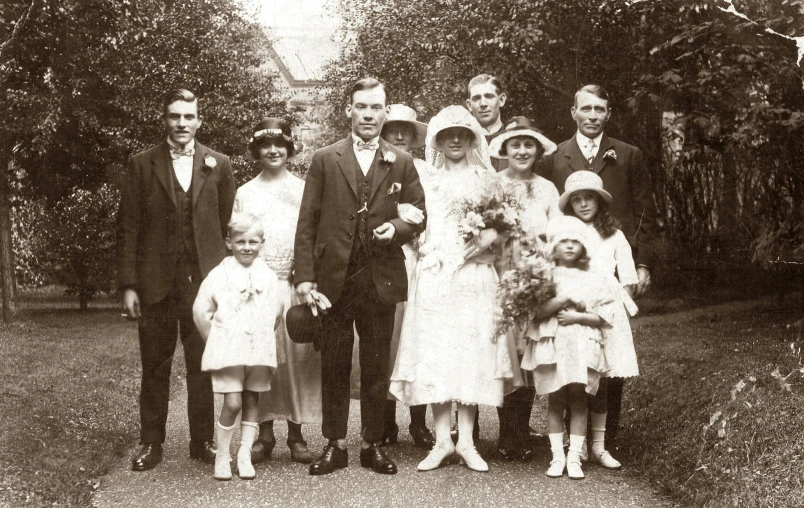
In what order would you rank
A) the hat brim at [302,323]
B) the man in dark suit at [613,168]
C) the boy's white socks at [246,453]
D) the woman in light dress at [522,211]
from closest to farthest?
the boy's white socks at [246,453], the hat brim at [302,323], the woman in light dress at [522,211], the man in dark suit at [613,168]

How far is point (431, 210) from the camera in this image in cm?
607

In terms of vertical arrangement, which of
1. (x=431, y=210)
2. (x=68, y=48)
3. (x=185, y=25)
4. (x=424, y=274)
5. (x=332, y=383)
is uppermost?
(x=185, y=25)

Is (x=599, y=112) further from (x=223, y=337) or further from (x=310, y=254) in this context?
(x=223, y=337)

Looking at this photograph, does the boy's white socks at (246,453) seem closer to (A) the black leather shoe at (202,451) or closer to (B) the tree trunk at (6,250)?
(A) the black leather shoe at (202,451)

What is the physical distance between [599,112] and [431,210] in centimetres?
137

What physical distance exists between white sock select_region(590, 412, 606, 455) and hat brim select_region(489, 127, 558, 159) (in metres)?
1.84

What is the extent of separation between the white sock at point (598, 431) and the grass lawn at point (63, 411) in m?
3.08

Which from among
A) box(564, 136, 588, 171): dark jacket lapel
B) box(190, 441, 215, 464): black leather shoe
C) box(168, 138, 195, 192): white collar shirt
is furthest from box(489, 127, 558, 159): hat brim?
box(190, 441, 215, 464): black leather shoe

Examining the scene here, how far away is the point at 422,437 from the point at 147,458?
1867mm

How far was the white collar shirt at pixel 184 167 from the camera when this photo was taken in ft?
A: 19.6

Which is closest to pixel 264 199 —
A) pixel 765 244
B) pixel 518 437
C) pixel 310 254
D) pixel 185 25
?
pixel 310 254

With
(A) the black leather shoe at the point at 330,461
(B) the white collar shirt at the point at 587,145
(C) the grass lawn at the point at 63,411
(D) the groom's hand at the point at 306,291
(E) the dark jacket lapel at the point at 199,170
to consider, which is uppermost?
(B) the white collar shirt at the point at 587,145

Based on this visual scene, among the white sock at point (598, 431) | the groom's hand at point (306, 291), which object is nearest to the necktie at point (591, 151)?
the white sock at point (598, 431)

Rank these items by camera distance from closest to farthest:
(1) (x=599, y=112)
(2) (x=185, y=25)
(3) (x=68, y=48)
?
1. (1) (x=599, y=112)
2. (3) (x=68, y=48)
3. (2) (x=185, y=25)
